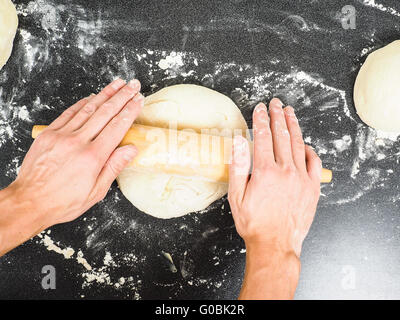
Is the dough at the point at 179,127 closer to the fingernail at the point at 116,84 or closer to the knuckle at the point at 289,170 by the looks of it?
the fingernail at the point at 116,84

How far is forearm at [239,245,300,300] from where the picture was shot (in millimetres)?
994

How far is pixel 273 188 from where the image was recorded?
106 cm

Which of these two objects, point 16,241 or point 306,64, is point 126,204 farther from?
point 306,64

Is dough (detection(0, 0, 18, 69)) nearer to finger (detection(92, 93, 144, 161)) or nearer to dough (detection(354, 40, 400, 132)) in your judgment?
finger (detection(92, 93, 144, 161))

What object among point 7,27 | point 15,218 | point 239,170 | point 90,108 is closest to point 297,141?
point 239,170

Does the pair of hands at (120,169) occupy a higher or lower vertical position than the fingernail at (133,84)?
lower

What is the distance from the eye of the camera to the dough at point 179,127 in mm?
1258

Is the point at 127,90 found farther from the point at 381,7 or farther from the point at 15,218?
the point at 381,7

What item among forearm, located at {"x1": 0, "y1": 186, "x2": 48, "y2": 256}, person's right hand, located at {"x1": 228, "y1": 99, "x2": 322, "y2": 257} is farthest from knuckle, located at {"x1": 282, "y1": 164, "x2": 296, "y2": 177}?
forearm, located at {"x1": 0, "y1": 186, "x2": 48, "y2": 256}

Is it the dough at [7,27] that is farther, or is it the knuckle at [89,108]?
the dough at [7,27]

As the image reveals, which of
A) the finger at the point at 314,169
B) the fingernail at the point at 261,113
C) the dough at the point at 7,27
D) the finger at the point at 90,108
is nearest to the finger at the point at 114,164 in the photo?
the finger at the point at 90,108

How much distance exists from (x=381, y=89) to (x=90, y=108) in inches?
39.5
